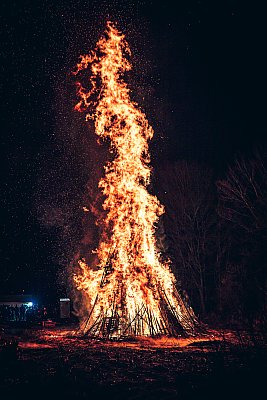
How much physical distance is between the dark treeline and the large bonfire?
5.20 metres

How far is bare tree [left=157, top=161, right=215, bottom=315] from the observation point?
2395cm

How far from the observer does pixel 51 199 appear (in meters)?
23.8

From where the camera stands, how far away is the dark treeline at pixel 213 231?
20.5 m

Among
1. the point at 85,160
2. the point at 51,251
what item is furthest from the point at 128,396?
the point at 51,251

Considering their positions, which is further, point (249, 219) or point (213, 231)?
point (213, 231)

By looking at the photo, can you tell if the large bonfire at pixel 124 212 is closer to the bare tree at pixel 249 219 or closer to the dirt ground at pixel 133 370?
the dirt ground at pixel 133 370

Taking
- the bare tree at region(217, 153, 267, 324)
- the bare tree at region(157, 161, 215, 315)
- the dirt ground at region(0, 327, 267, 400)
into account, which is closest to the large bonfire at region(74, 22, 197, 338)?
the dirt ground at region(0, 327, 267, 400)

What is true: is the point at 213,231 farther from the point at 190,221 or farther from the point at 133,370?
the point at 133,370

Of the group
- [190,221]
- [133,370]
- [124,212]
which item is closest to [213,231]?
[190,221]

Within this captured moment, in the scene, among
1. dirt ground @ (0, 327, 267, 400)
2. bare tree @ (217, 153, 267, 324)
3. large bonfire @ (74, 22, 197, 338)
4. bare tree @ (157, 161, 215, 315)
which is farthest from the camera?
bare tree @ (157, 161, 215, 315)

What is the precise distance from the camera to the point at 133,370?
31.6 feet

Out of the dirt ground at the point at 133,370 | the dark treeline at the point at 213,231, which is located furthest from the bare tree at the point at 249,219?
the dirt ground at the point at 133,370

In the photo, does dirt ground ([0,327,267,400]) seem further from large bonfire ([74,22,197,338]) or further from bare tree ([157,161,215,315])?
bare tree ([157,161,215,315])

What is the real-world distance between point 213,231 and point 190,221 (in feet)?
4.75
